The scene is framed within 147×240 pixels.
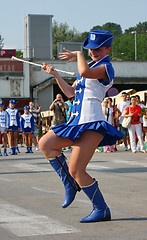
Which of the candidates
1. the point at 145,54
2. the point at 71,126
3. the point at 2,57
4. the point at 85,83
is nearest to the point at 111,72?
the point at 85,83

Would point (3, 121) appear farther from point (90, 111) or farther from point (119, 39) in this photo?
point (119, 39)

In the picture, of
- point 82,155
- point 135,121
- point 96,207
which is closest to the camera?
point 82,155

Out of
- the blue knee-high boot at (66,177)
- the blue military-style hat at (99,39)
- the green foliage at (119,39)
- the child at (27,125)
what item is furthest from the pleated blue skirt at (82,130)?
the green foliage at (119,39)

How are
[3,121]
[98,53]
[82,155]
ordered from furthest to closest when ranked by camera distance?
[3,121] → [98,53] → [82,155]

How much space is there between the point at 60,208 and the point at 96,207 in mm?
1021

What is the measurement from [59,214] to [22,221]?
0.59 meters

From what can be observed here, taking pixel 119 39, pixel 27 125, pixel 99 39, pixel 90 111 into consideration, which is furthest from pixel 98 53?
pixel 119 39

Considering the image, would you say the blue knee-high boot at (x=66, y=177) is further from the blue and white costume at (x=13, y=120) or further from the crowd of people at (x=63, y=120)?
the blue and white costume at (x=13, y=120)

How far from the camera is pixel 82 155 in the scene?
5926 mm

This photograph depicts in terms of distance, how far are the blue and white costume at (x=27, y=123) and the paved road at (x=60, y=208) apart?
890 cm

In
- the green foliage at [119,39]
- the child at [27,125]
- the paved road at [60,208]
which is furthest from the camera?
the green foliage at [119,39]

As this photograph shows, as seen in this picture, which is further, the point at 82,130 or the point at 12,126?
the point at 12,126

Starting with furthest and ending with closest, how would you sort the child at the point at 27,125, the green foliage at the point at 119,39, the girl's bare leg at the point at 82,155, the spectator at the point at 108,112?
the green foliage at the point at 119,39, the child at the point at 27,125, the spectator at the point at 108,112, the girl's bare leg at the point at 82,155

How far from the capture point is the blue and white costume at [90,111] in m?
5.97
